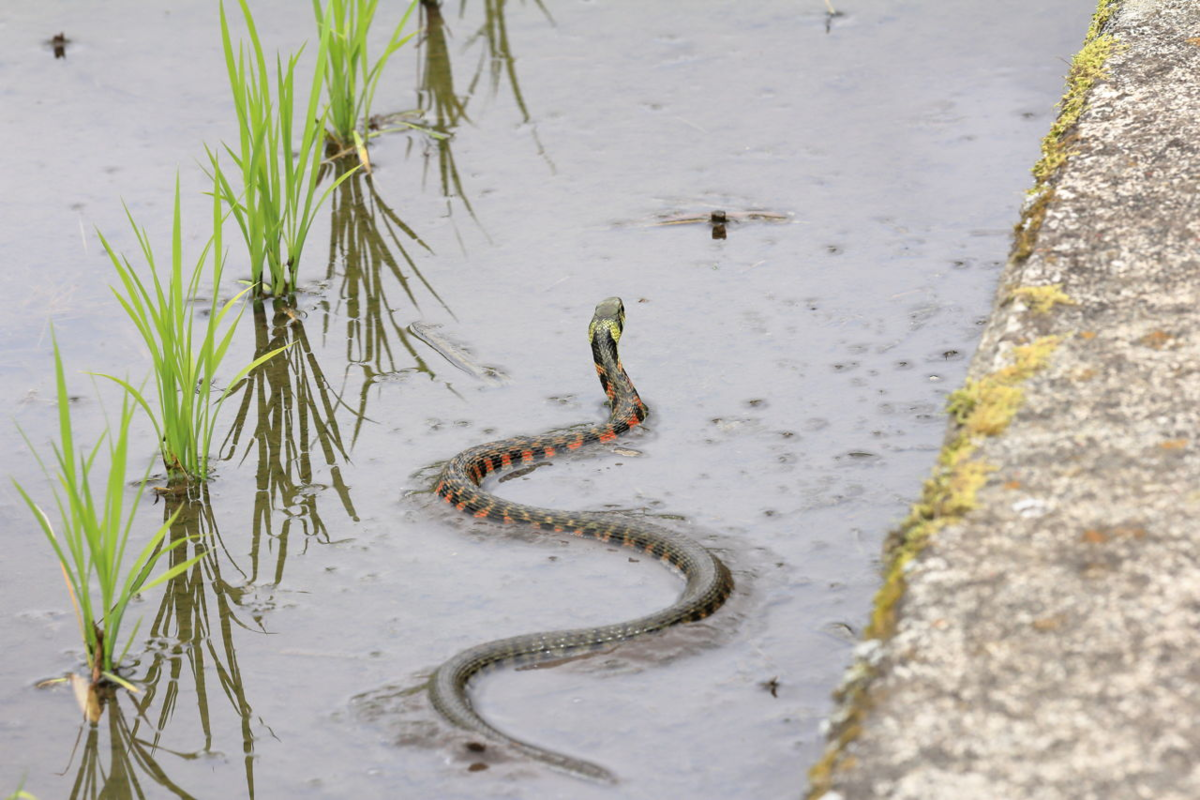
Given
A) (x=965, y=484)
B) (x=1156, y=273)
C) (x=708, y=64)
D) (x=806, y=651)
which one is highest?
(x=708, y=64)

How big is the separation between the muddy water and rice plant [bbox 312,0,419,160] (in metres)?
0.32

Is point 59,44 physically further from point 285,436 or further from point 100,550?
point 100,550

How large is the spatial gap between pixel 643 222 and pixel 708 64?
2.30 m

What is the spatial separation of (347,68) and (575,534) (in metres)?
3.99

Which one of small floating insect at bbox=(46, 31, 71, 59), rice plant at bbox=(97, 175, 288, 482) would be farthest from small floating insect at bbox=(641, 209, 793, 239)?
small floating insect at bbox=(46, 31, 71, 59)

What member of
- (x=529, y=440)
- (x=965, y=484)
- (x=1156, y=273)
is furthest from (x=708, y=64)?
(x=965, y=484)

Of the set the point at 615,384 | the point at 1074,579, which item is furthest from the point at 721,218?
the point at 1074,579

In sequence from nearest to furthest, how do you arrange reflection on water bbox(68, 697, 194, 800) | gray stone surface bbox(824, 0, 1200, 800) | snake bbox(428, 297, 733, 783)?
gray stone surface bbox(824, 0, 1200, 800) → reflection on water bbox(68, 697, 194, 800) → snake bbox(428, 297, 733, 783)

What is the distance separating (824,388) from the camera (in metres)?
6.05

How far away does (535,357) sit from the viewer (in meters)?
6.58

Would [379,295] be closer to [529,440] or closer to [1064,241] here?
[529,440]

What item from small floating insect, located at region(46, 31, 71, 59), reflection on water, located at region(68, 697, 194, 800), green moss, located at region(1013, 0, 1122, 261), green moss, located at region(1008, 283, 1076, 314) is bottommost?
reflection on water, located at region(68, 697, 194, 800)

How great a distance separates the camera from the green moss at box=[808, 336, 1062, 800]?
271 cm

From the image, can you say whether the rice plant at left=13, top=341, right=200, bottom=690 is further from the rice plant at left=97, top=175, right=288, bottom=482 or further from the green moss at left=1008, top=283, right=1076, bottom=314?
the green moss at left=1008, top=283, right=1076, bottom=314
